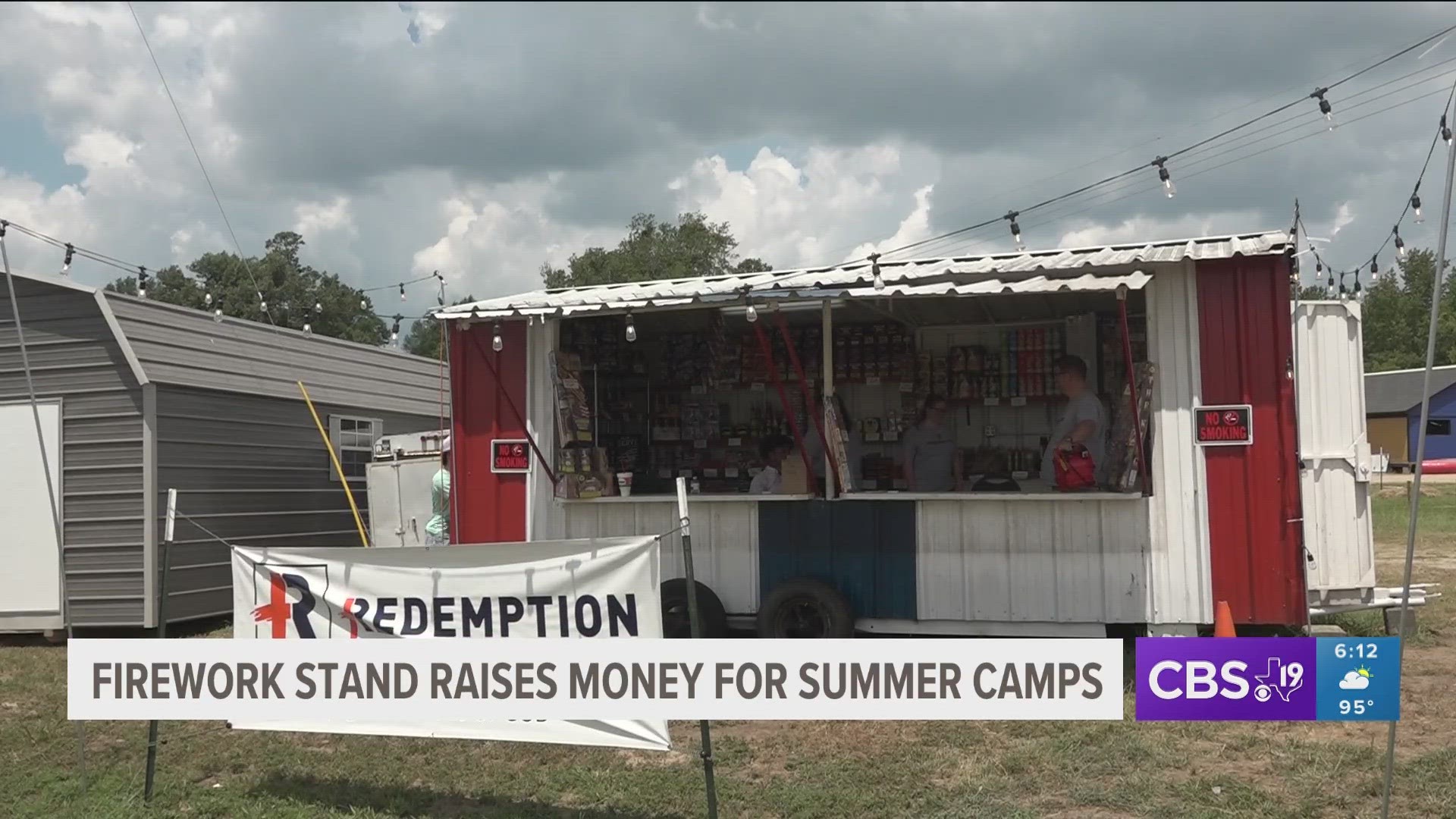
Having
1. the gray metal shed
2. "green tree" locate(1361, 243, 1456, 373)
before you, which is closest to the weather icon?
the gray metal shed

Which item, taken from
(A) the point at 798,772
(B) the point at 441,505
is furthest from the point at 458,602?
(B) the point at 441,505

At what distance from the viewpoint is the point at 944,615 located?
7.66 m

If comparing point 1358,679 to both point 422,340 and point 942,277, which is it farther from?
point 422,340

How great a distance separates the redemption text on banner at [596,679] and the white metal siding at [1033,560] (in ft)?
9.85

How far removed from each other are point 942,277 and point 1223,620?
2.74 meters

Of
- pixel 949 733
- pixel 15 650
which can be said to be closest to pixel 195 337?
pixel 15 650

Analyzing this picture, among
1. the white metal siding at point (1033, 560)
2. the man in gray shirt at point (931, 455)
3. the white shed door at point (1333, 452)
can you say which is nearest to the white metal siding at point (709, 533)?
the white metal siding at point (1033, 560)

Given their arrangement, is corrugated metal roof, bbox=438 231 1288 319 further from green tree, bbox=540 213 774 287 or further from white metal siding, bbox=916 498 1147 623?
green tree, bbox=540 213 774 287

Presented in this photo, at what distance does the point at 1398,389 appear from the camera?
135 feet

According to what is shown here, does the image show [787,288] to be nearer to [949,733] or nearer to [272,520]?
[949,733]

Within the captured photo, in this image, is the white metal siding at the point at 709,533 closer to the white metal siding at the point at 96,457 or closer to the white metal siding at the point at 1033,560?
the white metal siding at the point at 1033,560

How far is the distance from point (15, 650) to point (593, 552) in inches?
281

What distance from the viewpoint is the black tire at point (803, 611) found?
7613 millimetres

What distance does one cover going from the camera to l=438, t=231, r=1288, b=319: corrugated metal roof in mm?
6969
